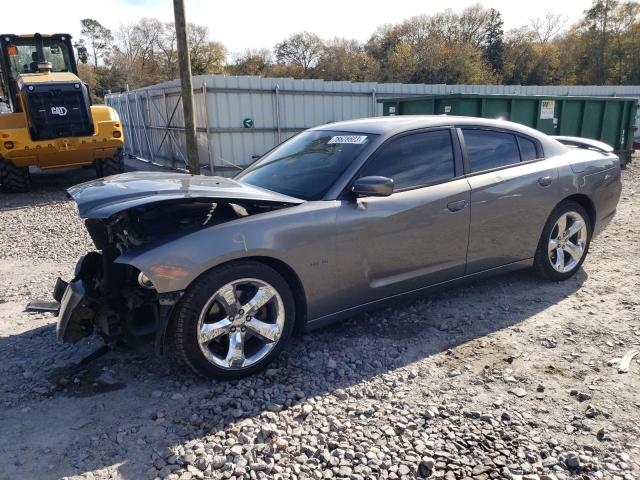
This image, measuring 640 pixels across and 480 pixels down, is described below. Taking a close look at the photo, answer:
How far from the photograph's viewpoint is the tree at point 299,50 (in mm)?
62375

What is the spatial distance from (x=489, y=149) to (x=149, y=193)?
2825mm

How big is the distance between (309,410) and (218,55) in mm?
61819

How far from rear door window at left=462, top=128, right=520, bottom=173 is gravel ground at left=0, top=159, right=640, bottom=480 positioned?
3.98ft

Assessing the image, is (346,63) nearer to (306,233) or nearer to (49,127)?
(49,127)

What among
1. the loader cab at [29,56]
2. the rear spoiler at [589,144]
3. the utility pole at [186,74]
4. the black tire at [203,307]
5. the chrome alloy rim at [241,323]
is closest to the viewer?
the black tire at [203,307]

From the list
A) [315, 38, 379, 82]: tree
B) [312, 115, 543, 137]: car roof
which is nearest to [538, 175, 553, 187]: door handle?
[312, 115, 543, 137]: car roof

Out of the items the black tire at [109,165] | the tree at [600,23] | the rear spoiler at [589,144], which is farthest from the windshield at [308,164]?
the tree at [600,23]

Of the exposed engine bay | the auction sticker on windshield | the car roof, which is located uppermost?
the car roof

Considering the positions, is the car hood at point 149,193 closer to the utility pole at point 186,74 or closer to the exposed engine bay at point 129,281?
the exposed engine bay at point 129,281

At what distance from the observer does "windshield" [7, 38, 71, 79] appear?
39.8 feet

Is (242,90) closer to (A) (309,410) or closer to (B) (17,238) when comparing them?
(B) (17,238)

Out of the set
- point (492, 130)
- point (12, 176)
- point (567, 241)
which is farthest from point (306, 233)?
point (12, 176)

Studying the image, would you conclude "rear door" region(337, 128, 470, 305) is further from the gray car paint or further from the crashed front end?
the crashed front end

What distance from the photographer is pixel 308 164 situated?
3893 mm
